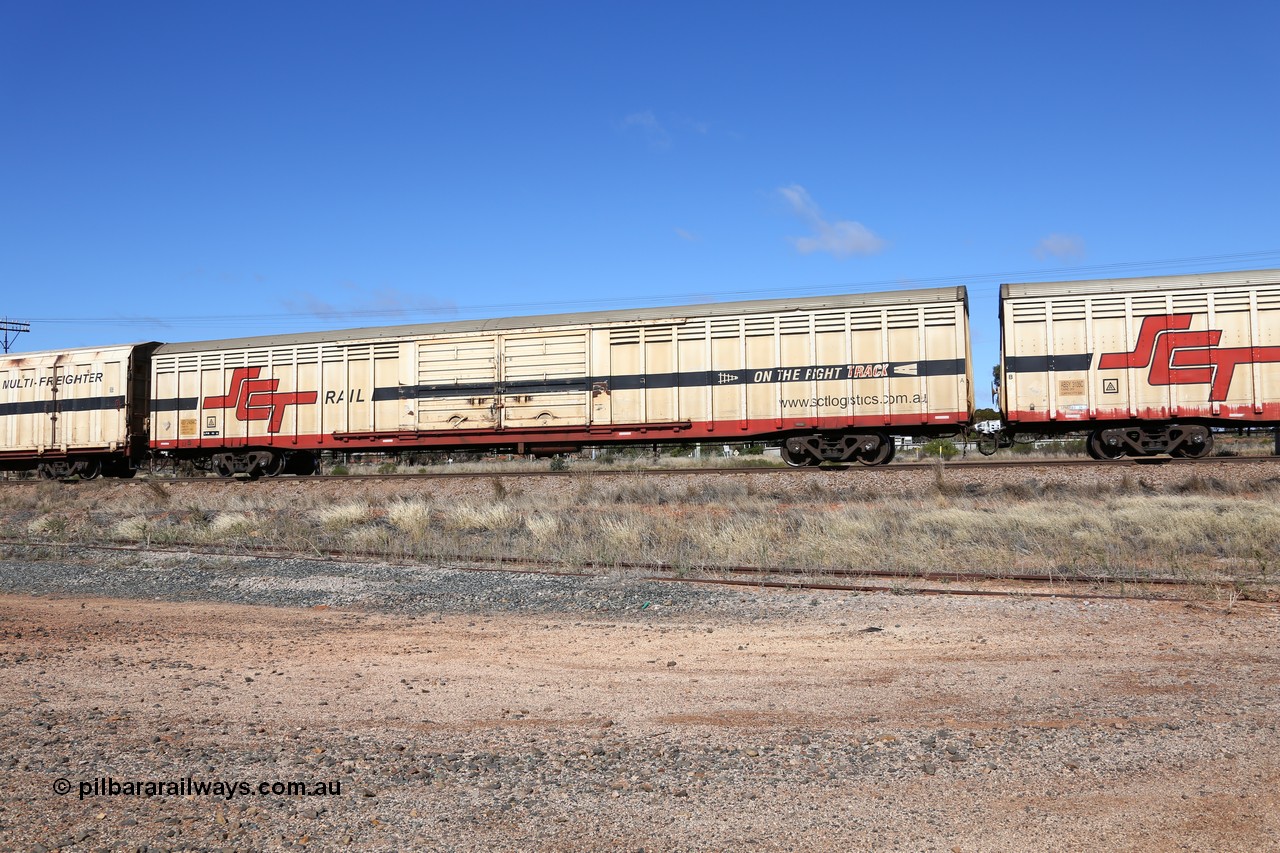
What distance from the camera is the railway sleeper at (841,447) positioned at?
61.3 feet

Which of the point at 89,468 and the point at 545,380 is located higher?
the point at 545,380

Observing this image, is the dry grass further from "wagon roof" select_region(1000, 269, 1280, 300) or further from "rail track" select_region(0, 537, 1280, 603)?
"wagon roof" select_region(1000, 269, 1280, 300)

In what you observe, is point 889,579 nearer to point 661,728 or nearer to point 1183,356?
point 661,728

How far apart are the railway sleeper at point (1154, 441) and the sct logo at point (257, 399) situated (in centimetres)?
1719

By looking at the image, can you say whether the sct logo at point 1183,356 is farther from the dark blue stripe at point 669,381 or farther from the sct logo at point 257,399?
the sct logo at point 257,399

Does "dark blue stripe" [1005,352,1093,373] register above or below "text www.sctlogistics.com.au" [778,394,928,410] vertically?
above

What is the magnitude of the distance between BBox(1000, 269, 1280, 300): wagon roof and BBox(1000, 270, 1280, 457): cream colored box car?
0.7 inches

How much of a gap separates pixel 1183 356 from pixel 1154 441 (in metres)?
1.70

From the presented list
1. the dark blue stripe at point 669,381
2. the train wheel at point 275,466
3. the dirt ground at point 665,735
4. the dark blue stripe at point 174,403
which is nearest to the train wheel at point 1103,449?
the dark blue stripe at point 669,381

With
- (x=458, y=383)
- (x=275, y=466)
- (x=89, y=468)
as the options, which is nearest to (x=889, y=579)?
(x=458, y=383)

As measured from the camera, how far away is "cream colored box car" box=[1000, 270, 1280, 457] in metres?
16.6

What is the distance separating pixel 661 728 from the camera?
4844 millimetres

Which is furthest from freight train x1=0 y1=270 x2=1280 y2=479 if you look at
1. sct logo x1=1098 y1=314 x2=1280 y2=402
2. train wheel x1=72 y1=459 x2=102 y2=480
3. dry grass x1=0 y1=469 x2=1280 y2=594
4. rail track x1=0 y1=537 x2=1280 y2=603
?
rail track x1=0 y1=537 x2=1280 y2=603

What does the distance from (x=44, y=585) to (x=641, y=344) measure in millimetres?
11537
